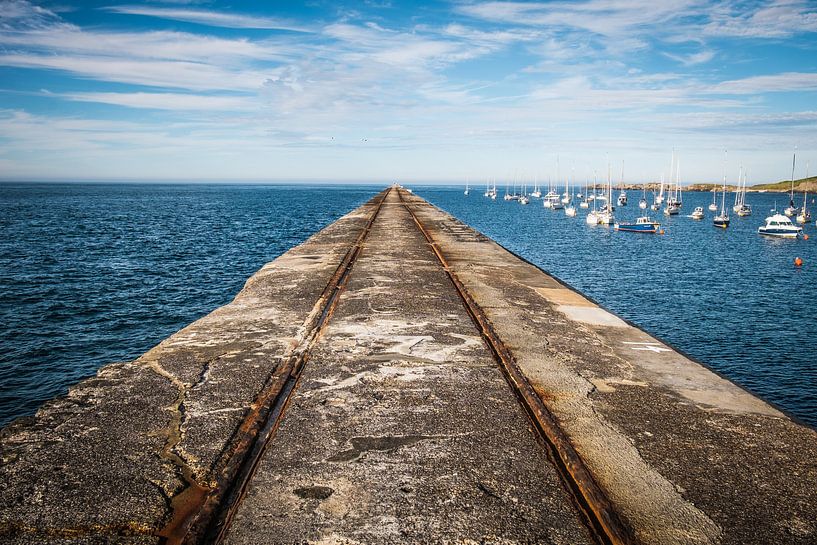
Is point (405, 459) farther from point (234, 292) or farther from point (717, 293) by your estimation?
point (717, 293)

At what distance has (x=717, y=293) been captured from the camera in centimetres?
2584

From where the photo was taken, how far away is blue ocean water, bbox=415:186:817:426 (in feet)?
49.3

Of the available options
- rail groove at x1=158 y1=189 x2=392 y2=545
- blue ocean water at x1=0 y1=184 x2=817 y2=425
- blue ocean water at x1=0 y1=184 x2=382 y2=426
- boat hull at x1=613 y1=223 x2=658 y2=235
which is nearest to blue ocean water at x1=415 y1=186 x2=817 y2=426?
blue ocean water at x1=0 y1=184 x2=817 y2=425

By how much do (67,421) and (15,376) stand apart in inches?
355

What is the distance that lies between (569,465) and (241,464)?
102 inches

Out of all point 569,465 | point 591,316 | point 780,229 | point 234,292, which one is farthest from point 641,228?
point 569,465

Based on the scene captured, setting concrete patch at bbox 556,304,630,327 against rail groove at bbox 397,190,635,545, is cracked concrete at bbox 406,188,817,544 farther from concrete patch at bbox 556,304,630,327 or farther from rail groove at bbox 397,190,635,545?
concrete patch at bbox 556,304,630,327

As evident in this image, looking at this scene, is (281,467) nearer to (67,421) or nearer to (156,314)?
(67,421)

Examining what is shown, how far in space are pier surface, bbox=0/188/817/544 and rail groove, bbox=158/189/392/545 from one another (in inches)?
0.7

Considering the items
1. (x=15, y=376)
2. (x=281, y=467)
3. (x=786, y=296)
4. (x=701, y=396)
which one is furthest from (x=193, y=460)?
(x=786, y=296)

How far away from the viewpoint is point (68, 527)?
3.44 meters

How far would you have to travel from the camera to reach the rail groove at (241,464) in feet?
11.2

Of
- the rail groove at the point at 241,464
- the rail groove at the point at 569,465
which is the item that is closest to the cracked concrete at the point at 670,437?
the rail groove at the point at 569,465

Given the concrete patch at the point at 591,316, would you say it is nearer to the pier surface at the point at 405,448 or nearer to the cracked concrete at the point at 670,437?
the cracked concrete at the point at 670,437
